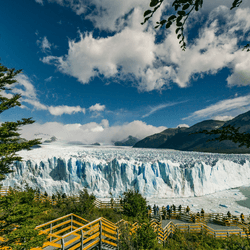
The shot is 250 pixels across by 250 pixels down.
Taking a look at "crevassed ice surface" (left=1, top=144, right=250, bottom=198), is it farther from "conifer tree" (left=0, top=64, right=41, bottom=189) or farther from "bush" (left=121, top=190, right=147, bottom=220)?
"conifer tree" (left=0, top=64, right=41, bottom=189)

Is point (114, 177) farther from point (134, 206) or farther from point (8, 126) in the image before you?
point (8, 126)

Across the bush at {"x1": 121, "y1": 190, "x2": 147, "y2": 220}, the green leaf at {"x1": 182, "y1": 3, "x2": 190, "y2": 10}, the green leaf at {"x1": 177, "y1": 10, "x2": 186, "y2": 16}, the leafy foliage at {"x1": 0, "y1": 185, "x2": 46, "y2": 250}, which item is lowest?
the bush at {"x1": 121, "y1": 190, "x2": 147, "y2": 220}

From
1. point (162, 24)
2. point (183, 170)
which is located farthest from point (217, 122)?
point (162, 24)

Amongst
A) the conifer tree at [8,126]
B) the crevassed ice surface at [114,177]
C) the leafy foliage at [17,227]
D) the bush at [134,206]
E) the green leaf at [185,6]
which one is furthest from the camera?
the crevassed ice surface at [114,177]

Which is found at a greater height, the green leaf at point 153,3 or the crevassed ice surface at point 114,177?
the green leaf at point 153,3

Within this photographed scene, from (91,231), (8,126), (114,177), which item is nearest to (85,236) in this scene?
(91,231)

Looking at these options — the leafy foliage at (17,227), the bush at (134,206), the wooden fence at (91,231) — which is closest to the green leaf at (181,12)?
the wooden fence at (91,231)

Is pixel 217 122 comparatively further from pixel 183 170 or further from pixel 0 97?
pixel 0 97

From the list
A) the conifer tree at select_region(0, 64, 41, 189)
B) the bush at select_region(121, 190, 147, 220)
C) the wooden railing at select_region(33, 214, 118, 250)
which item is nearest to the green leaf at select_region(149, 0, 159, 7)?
the wooden railing at select_region(33, 214, 118, 250)

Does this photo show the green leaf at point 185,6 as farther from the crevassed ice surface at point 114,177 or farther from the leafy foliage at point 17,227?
the crevassed ice surface at point 114,177

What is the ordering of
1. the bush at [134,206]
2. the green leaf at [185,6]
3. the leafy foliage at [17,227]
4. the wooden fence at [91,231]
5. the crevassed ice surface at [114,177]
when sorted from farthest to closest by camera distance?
the crevassed ice surface at [114,177], the bush at [134,206], the wooden fence at [91,231], the leafy foliage at [17,227], the green leaf at [185,6]

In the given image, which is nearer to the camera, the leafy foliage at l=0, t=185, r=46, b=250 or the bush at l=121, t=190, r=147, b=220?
the leafy foliage at l=0, t=185, r=46, b=250
